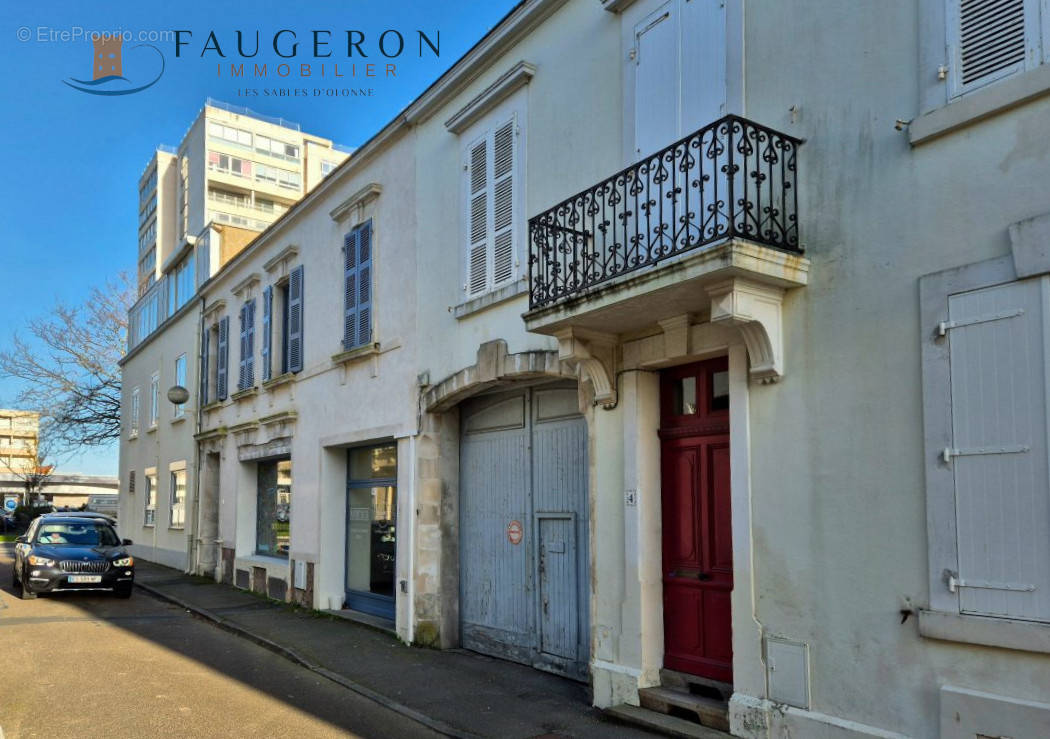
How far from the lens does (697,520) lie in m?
7.45

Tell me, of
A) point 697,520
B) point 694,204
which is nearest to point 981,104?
point 694,204

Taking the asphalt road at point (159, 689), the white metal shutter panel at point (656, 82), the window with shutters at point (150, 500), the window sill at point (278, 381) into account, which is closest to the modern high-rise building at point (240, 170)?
the window with shutters at point (150, 500)

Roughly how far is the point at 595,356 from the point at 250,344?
11941mm

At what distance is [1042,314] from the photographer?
4941 millimetres

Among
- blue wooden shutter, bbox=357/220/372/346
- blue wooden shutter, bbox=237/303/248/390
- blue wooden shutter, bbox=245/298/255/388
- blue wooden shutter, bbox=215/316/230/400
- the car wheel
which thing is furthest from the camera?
blue wooden shutter, bbox=215/316/230/400

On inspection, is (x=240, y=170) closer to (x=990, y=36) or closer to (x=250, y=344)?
(x=250, y=344)

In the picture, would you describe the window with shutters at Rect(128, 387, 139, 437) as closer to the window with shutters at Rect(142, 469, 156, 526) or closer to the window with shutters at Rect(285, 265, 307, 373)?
the window with shutters at Rect(142, 469, 156, 526)

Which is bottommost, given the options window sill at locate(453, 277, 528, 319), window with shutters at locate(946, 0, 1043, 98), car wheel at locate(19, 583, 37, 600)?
car wheel at locate(19, 583, 37, 600)

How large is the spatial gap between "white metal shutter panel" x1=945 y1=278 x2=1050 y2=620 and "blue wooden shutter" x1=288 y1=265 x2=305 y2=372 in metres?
11.9

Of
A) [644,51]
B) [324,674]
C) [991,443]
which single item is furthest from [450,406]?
[991,443]

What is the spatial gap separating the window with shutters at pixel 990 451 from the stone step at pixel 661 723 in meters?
2.14

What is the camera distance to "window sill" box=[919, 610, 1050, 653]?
15.8 feet

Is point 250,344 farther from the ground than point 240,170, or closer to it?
closer to it

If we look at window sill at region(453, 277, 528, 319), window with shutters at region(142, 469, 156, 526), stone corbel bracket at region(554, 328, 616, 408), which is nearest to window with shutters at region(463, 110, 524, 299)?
window sill at region(453, 277, 528, 319)
